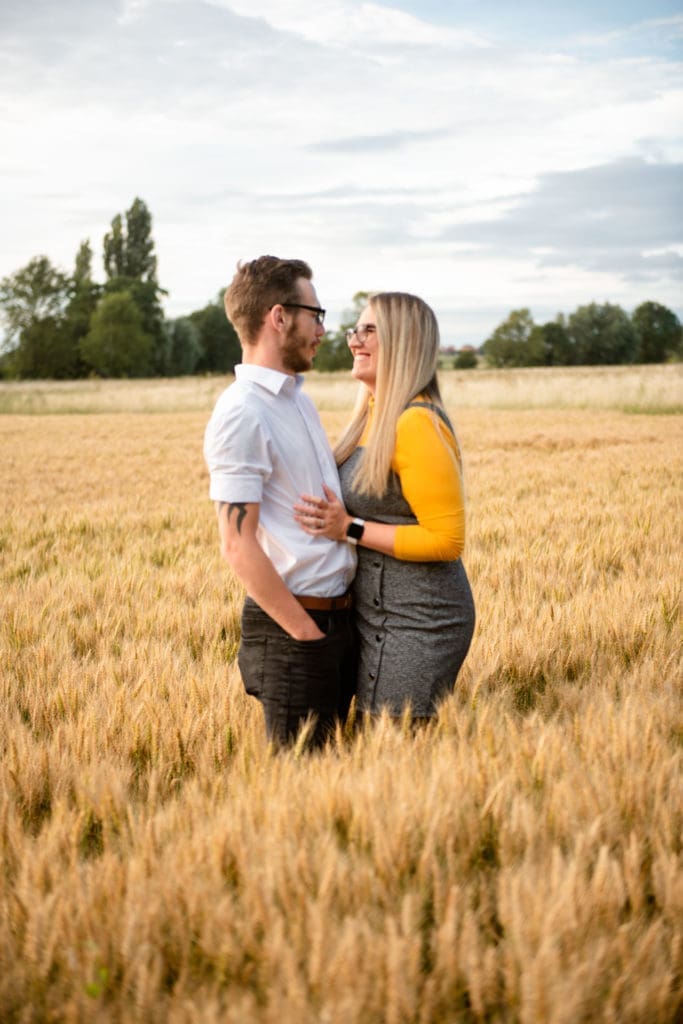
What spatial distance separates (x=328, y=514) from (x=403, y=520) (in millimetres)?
318

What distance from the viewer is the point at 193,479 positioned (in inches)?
500

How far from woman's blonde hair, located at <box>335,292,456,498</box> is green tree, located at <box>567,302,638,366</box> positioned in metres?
106

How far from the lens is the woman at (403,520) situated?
2.75 meters

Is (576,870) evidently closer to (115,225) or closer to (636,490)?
(636,490)

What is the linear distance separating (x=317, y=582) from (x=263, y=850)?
0.99 m

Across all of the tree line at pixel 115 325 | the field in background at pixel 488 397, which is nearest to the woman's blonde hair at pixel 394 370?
the field in background at pixel 488 397

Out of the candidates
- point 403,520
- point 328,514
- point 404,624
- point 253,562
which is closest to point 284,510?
point 328,514

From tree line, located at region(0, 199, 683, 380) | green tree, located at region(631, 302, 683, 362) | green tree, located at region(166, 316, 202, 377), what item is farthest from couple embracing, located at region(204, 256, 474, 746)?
green tree, located at region(631, 302, 683, 362)

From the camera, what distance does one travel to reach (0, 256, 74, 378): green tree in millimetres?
73250

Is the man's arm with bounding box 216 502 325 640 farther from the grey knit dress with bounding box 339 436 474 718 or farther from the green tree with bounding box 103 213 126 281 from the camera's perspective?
the green tree with bounding box 103 213 126 281

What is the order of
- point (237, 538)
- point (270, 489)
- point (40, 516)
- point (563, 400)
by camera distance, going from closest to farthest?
point (237, 538) → point (270, 489) → point (40, 516) → point (563, 400)

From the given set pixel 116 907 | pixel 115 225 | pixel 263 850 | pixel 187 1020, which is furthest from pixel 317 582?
pixel 115 225

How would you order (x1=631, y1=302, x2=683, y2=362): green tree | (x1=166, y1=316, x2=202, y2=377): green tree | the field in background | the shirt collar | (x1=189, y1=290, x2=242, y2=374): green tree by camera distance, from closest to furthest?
1. the shirt collar
2. the field in background
3. (x1=166, y1=316, x2=202, y2=377): green tree
4. (x1=189, y1=290, x2=242, y2=374): green tree
5. (x1=631, y1=302, x2=683, y2=362): green tree

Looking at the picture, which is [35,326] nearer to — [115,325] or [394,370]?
[115,325]
